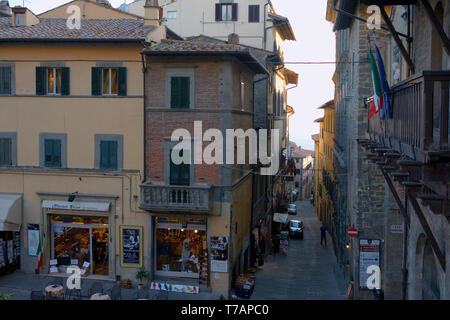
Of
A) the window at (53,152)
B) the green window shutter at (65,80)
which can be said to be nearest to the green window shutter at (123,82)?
the green window shutter at (65,80)

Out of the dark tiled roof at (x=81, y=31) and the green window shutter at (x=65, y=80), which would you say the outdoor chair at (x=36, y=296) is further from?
the dark tiled roof at (x=81, y=31)

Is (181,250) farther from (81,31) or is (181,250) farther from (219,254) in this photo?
(81,31)

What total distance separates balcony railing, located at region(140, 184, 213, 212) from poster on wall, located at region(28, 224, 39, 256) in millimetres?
5180

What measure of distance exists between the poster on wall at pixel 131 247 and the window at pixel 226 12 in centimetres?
2028

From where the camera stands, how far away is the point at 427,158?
5723mm

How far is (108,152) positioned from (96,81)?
9.74ft

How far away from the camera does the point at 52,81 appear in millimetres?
20438

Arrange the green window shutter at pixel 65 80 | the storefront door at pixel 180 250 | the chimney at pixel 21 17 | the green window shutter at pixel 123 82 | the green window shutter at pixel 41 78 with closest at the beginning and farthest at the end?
the storefront door at pixel 180 250, the green window shutter at pixel 123 82, the green window shutter at pixel 65 80, the green window shutter at pixel 41 78, the chimney at pixel 21 17

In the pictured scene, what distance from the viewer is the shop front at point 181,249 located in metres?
19.5

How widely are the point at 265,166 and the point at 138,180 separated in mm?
11681

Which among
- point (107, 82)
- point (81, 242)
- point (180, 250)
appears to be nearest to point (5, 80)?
point (107, 82)

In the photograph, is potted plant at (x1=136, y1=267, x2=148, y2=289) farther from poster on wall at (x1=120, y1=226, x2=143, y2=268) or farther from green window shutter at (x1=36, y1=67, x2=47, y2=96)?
green window shutter at (x1=36, y1=67, x2=47, y2=96)

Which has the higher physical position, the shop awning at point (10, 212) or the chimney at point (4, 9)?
the chimney at point (4, 9)
